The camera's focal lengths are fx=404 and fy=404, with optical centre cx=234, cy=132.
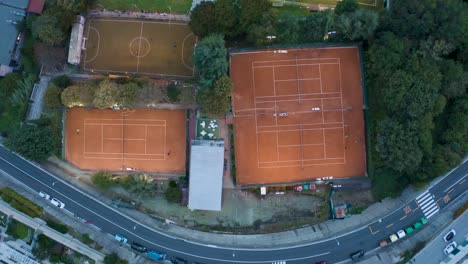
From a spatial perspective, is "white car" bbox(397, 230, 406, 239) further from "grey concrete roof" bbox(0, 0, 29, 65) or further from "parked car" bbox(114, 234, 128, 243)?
"grey concrete roof" bbox(0, 0, 29, 65)

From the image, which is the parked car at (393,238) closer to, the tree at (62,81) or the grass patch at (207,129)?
the grass patch at (207,129)

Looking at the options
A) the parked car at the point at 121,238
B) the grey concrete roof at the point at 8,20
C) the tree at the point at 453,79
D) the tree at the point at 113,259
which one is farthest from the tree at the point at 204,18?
the tree at the point at 113,259

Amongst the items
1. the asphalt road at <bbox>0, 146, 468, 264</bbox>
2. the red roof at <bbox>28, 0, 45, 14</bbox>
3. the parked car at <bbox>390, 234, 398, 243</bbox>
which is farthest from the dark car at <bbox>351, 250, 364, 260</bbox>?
the red roof at <bbox>28, 0, 45, 14</bbox>

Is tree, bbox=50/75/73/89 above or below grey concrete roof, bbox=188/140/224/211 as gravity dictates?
above

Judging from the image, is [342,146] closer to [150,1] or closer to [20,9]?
[150,1]

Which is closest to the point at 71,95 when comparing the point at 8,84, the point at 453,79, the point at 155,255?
the point at 8,84
